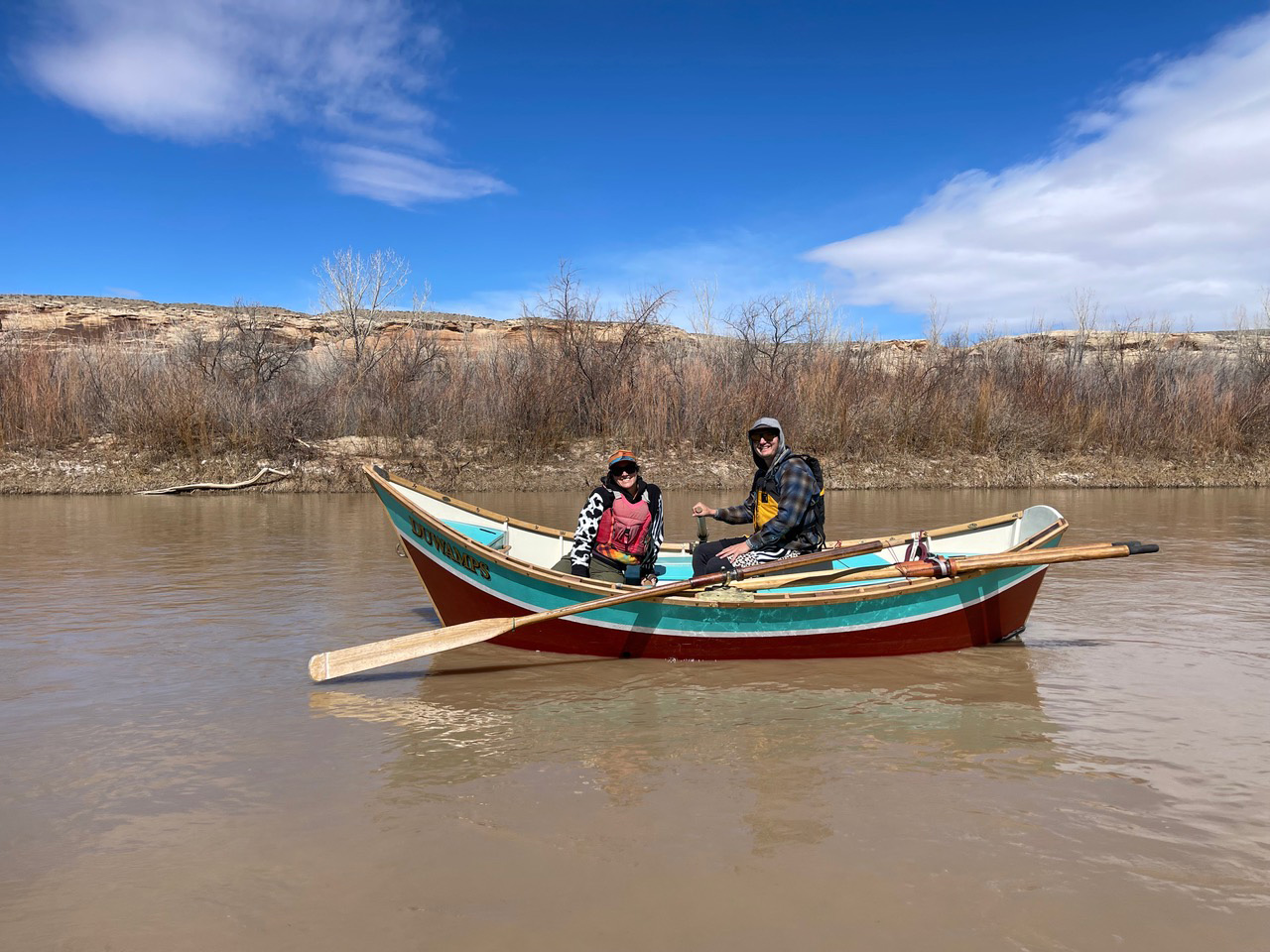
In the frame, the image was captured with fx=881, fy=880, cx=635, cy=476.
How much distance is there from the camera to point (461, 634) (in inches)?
242

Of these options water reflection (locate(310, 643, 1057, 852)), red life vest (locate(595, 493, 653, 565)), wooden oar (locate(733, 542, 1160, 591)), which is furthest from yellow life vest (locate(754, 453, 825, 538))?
water reflection (locate(310, 643, 1057, 852))

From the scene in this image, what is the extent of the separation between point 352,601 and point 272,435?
14.0 meters

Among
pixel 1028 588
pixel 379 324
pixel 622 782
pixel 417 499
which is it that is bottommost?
pixel 622 782

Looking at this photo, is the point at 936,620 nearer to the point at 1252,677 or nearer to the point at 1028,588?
the point at 1028,588

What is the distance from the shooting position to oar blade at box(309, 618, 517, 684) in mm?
5898

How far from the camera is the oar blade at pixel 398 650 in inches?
232

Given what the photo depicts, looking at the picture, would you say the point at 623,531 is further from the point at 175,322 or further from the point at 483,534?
the point at 175,322

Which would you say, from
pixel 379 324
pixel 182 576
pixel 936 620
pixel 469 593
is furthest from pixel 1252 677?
pixel 379 324

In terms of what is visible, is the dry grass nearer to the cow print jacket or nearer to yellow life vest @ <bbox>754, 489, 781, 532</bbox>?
the cow print jacket

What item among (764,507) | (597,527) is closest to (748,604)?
(764,507)

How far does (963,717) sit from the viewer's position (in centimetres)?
535

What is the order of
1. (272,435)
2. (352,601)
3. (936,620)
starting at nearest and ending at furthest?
(936,620) → (352,601) → (272,435)

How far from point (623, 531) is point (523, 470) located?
48.0ft

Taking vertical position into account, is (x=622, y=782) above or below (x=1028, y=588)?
below
